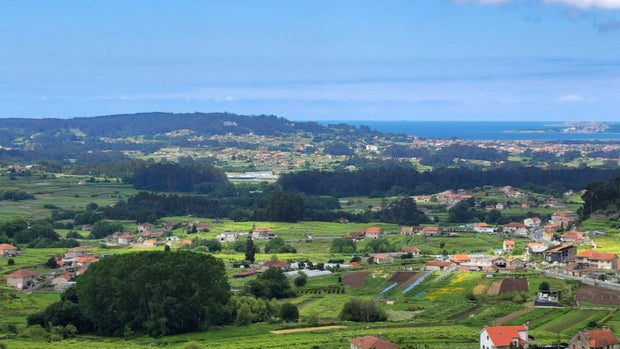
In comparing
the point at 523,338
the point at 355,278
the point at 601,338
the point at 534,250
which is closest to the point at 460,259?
the point at 355,278

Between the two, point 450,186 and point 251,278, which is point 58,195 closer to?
point 450,186

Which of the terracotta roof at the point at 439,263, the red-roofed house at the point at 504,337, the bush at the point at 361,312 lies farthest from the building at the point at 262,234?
the red-roofed house at the point at 504,337

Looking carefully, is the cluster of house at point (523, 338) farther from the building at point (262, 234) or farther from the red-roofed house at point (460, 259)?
the building at point (262, 234)

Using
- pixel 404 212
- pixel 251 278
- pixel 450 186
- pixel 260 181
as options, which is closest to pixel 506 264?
pixel 251 278

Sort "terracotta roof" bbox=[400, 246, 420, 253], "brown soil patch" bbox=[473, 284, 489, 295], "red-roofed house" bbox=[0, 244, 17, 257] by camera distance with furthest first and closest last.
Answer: "red-roofed house" bbox=[0, 244, 17, 257], "terracotta roof" bbox=[400, 246, 420, 253], "brown soil patch" bbox=[473, 284, 489, 295]

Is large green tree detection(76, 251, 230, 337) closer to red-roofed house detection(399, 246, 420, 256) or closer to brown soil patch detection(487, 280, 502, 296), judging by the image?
brown soil patch detection(487, 280, 502, 296)

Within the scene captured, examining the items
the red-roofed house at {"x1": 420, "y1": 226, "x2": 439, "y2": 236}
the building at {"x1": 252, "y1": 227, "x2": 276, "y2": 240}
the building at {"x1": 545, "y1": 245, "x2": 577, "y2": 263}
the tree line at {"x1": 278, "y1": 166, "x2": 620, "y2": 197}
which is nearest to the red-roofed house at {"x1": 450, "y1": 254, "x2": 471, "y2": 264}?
the building at {"x1": 545, "y1": 245, "x2": 577, "y2": 263}
